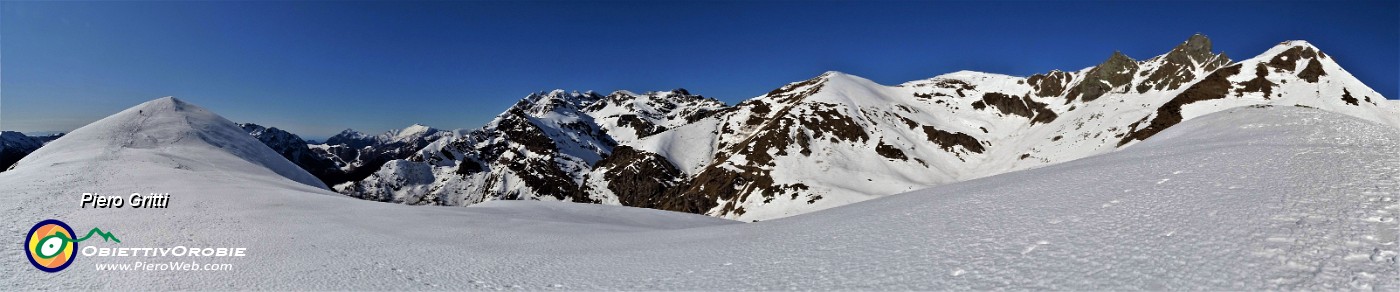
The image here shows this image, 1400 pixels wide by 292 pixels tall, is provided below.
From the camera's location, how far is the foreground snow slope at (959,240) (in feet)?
24.8

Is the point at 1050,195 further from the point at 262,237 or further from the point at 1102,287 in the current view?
the point at 262,237

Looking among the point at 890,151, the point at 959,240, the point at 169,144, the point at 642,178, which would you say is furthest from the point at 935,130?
the point at 169,144

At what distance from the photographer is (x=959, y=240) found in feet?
32.8

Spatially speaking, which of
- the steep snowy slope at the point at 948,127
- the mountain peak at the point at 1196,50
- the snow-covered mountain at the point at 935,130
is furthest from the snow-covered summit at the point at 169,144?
the mountain peak at the point at 1196,50

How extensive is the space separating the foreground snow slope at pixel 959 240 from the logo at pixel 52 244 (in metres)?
0.36

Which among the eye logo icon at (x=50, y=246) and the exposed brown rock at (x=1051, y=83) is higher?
the exposed brown rock at (x=1051, y=83)

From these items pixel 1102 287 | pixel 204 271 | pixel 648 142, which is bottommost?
pixel 204 271

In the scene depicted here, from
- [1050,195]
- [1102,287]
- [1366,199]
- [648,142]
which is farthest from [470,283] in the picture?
[648,142]

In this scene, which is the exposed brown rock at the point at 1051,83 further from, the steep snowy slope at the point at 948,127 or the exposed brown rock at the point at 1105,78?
the exposed brown rock at the point at 1105,78

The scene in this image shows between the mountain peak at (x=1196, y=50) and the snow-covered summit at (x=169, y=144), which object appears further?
the mountain peak at (x=1196, y=50)

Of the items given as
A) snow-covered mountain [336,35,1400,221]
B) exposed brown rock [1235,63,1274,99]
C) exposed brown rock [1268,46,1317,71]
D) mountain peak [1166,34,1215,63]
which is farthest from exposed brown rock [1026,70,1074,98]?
exposed brown rock [1268,46,1317,71]

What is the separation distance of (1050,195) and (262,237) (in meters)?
22.3

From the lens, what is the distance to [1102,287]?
714 cm

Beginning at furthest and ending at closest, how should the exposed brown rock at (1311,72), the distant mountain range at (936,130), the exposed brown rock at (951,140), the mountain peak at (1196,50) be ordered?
1. the mountain peak at (1196,50)
2. the exposed brown rock at (951,140)
3. the exposed brown rock at (1311,72)
4. the distant mountain range at (936,130)
